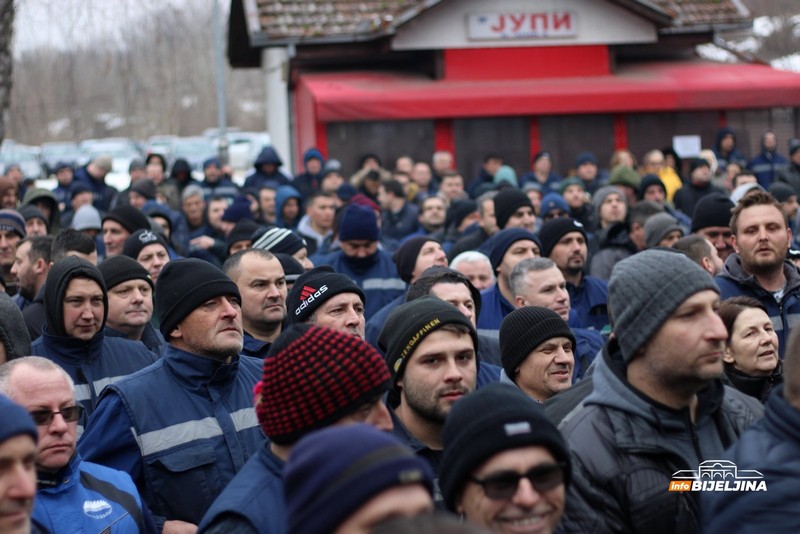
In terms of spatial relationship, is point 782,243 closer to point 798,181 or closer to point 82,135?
point 798,181

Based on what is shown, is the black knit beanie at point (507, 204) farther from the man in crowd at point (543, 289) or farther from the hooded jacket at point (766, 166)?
the hooded jacket at point (766, 166)

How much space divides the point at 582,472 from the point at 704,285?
2.66ft

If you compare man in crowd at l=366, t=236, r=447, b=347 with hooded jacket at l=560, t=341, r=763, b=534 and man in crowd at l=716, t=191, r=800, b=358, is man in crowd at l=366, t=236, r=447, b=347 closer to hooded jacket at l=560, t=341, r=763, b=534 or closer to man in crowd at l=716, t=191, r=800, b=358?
man in crowd at l=716, t=191, r=800, b=358

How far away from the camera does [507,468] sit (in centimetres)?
375

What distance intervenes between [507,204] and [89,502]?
7039mm

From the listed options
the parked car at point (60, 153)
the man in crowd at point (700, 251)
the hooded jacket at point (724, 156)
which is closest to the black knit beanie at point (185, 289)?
the man in crowd at point (700, 251)

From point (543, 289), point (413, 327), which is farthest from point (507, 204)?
point (413, 327)

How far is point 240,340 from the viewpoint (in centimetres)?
593

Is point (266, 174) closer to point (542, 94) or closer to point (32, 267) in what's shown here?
point (542, 94)

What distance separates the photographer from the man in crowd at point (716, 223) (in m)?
10.0

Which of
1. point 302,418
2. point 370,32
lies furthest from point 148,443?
point 370,32

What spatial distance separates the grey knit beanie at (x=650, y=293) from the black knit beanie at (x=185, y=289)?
2.46m

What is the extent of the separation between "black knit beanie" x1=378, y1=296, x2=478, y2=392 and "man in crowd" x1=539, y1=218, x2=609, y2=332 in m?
3.70

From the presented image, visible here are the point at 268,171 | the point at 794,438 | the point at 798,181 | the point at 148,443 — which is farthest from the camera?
the point at 268,171
